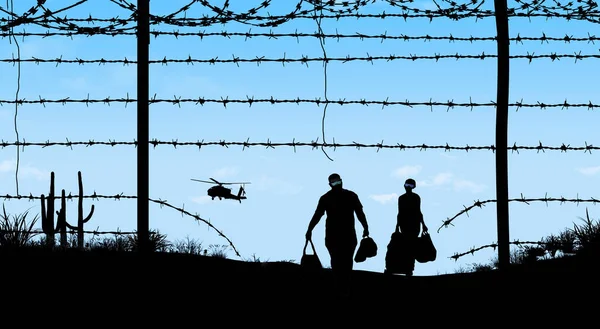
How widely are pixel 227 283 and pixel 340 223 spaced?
1.24 meters

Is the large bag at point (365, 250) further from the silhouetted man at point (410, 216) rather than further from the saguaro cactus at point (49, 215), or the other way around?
the saguaro cactus at point (49, 215)

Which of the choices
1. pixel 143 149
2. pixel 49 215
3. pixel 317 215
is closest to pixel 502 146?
pixel 317 215

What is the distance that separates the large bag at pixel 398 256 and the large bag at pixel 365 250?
4.24ft

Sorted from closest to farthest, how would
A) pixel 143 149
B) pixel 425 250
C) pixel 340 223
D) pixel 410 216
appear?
pixel 143 149 < pixel 340 223 < pixel 425 250 < pixel 410 216

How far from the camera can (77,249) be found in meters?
8.90

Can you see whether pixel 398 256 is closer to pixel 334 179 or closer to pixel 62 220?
pixel 334 179

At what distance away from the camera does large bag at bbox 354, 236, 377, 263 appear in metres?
8.77

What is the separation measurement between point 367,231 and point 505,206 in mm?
1310

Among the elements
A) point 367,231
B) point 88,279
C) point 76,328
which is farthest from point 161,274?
point 367,231

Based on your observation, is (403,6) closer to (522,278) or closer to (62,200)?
(522,278)

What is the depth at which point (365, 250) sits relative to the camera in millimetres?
8781

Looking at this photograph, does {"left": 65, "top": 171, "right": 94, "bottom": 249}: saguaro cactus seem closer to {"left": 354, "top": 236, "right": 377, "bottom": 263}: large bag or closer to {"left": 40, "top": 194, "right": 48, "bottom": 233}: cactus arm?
{"left": 40, "top": 194, "right": 48, "bottom": 233}: cactus arm

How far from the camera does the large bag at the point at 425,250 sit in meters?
9.89

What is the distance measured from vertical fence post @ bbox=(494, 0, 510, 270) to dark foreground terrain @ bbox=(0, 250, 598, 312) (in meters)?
0.25
